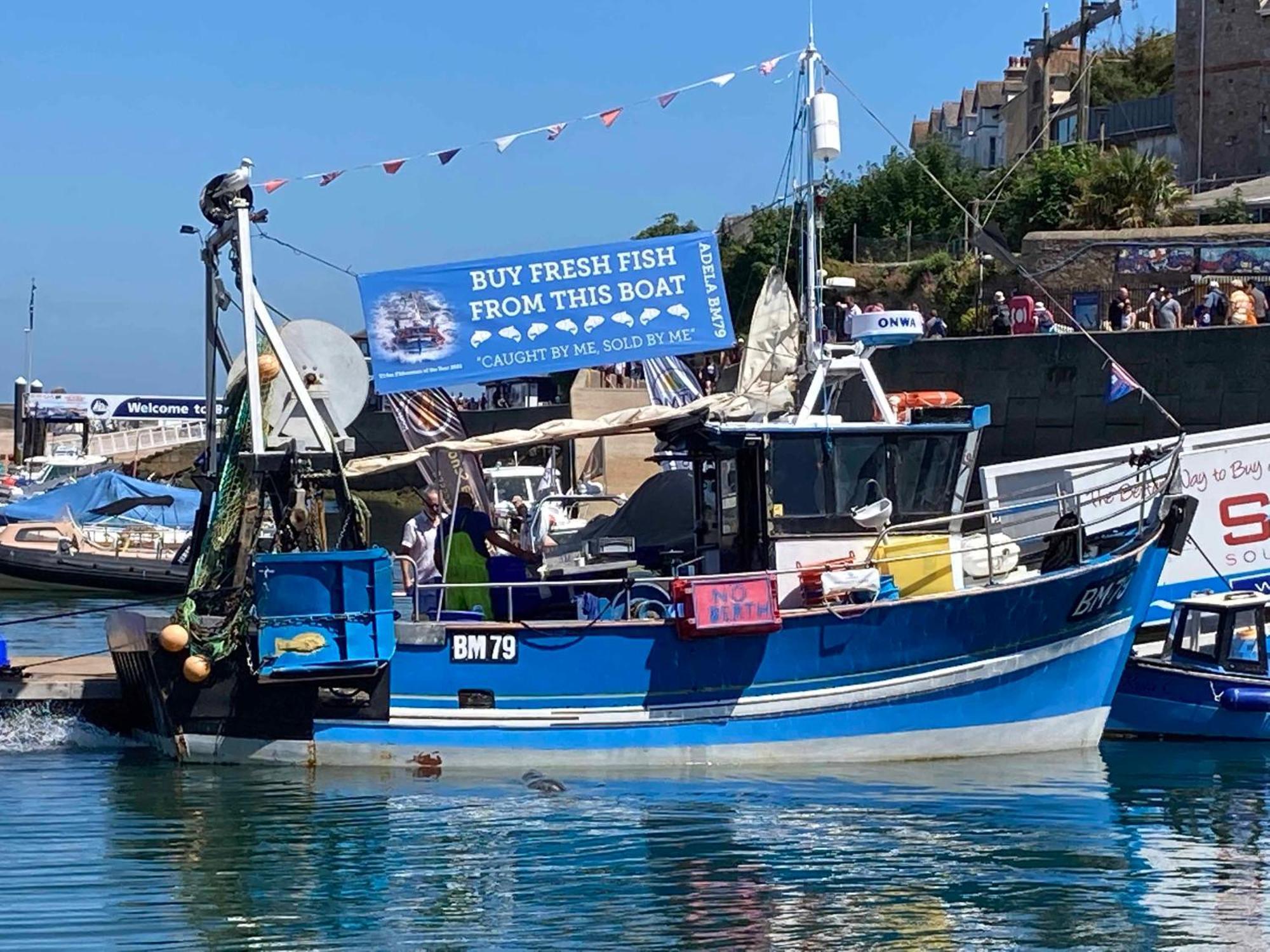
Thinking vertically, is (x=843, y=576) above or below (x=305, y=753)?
above

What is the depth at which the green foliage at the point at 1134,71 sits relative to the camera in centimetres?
6881

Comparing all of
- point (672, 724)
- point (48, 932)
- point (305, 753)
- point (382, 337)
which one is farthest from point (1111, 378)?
point (48, 932)

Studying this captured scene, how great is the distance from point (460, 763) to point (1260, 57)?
47.7 metres

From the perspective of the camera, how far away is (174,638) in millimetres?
13180

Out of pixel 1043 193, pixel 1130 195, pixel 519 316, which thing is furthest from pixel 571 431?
pixel 1043 193

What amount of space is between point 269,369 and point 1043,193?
37.5 m

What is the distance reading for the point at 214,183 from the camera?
45.6 feet

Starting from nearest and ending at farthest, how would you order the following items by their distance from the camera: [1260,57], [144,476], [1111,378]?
[1111,378], [1260,57], [144,476]

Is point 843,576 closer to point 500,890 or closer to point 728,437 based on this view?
point 728,437

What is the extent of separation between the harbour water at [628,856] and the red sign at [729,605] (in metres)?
1.20

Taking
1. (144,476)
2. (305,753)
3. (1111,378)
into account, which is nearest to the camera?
(305,753)

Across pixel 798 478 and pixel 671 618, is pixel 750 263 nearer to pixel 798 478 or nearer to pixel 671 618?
pixel 798 478

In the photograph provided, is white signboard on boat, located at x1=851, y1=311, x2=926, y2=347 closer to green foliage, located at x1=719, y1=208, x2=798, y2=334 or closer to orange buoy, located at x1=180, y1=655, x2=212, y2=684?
orange buoy, located at x1=180, y1=655, x2=212, y2=684

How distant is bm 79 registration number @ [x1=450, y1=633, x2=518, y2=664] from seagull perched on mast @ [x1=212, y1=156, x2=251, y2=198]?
383cm
